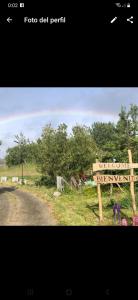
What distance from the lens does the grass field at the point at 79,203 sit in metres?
4.61

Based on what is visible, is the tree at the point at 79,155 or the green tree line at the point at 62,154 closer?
the green tree line at the point at 62,154

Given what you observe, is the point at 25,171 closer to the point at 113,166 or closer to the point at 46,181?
the point at 46,181

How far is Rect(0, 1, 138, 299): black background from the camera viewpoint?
9.90 feet

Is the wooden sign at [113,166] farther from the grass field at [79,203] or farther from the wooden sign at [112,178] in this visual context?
the grass field at [79,203]

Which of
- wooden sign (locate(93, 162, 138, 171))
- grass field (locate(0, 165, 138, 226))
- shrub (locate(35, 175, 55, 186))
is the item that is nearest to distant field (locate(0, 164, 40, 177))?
grass field (locate(0, 165, 138, 226))
